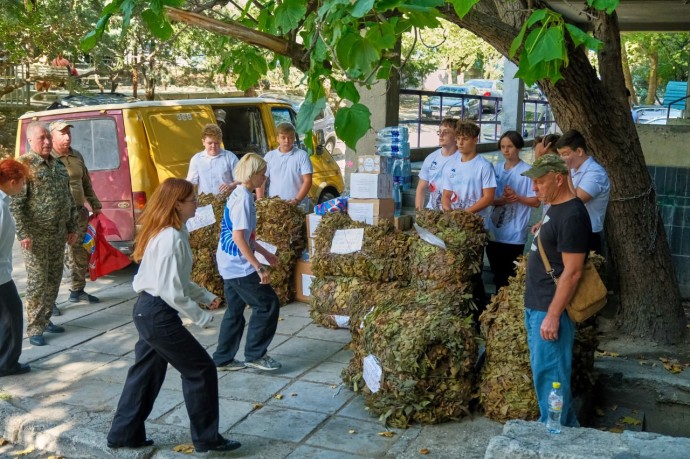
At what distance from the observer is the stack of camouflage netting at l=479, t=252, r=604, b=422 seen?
5281 mm

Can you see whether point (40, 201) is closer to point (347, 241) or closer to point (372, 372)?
point (347, 241)

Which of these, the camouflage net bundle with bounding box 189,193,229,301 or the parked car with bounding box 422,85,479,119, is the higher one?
the parked car with bounding box 422,85,479,119

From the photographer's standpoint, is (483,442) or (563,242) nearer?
(563,242)

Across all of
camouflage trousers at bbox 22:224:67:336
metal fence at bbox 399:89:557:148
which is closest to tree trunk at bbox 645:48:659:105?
metal fence at bbox 399:89:557:148

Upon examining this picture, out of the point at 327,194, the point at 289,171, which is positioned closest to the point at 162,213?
the point at 289,171

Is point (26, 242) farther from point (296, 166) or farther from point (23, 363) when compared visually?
point (296, 166)

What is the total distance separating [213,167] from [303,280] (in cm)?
171

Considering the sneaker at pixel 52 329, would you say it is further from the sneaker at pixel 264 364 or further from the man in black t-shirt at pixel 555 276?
the man in black t-shirt at pixel 555 276

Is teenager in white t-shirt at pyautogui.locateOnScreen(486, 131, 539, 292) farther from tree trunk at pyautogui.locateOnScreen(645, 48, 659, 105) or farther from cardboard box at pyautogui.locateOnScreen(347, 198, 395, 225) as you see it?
tree trunk at pyautogui.locateOnScreen(645, 48, 659, 105)

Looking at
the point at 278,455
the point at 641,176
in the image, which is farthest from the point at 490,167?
the point at 278,455

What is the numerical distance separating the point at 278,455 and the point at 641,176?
4141mm

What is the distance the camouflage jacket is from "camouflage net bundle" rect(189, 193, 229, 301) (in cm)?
161

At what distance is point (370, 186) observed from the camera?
7988mm

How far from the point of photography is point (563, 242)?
15.1 feet
